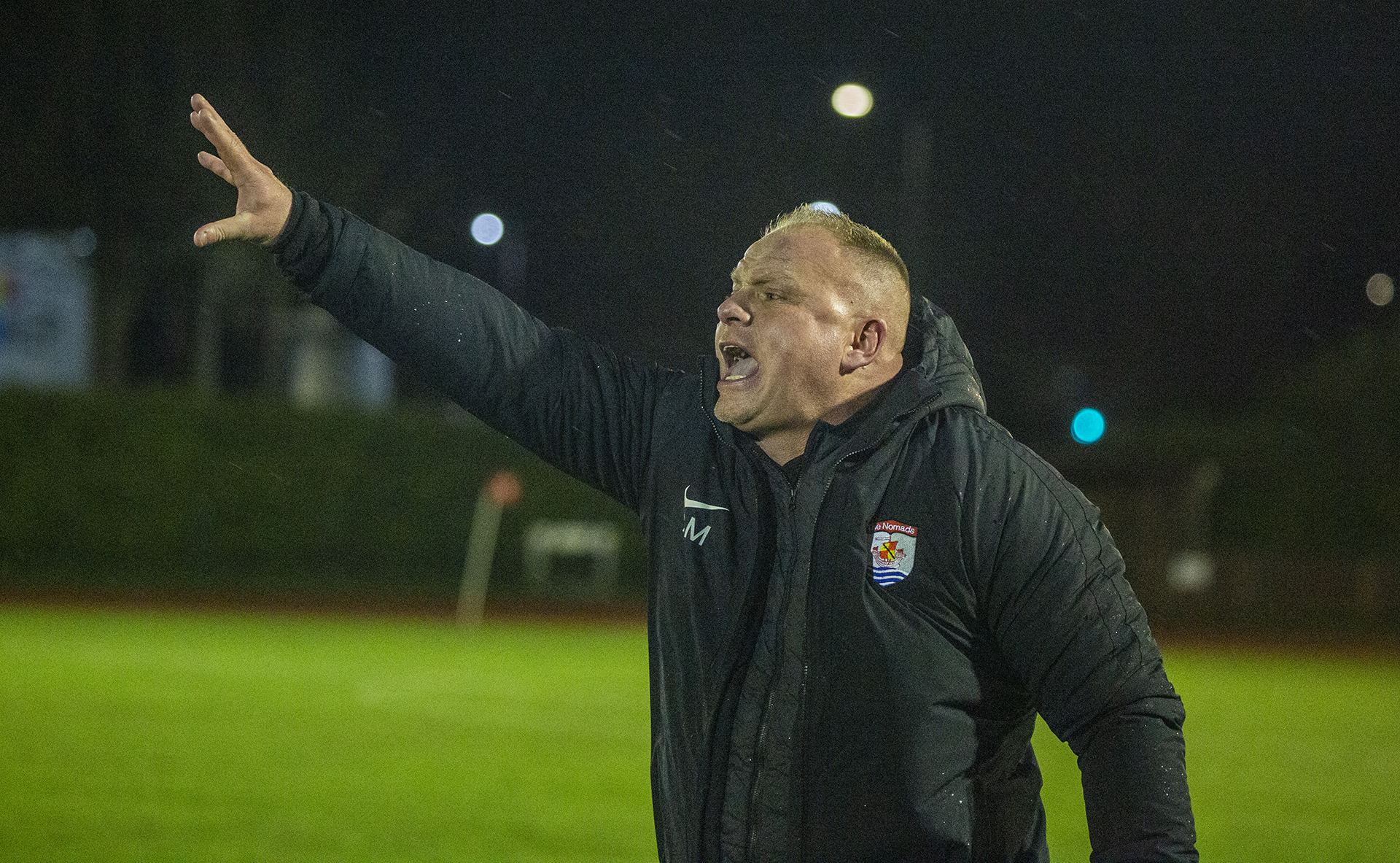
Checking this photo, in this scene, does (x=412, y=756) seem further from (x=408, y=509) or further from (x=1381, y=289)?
(x=1381, y=289)

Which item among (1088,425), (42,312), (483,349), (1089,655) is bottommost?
(1089,655)

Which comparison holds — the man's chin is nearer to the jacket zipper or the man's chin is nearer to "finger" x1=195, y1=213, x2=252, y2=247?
the jacket zipper

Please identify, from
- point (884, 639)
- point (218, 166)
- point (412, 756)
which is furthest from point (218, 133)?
point (412, 756)

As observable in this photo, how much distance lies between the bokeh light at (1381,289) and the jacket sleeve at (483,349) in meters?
43.5

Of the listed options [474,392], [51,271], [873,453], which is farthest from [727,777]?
[51,271]

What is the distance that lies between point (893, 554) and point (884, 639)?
165 mm

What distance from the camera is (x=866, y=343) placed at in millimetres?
3398

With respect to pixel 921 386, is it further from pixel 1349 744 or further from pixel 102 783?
pixel 1349 744

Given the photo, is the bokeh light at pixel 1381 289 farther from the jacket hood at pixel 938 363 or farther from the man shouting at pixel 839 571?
the man shouting at pixel 839 571

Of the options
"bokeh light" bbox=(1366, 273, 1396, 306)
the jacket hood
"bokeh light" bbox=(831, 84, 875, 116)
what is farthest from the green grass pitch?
"bokeh light" bbox=(1366, 273, 1396, 306)

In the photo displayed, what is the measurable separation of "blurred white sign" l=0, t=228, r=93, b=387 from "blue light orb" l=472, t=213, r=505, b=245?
26.5 feet

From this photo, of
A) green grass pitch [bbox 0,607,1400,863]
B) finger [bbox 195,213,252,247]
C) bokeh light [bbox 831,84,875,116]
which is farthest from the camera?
bokeh light [bbox 831,84,875,116]

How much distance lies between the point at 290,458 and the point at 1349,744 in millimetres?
19219

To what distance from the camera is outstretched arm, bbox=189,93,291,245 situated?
3186 mm
